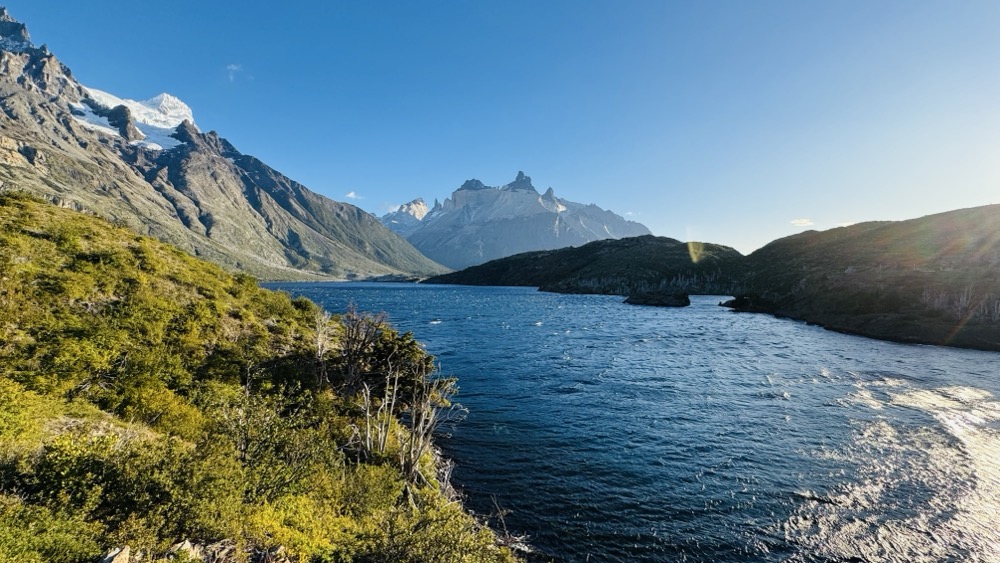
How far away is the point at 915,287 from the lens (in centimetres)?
10325

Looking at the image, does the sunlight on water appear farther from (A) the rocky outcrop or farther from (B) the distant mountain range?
(A) the rocky outcrop

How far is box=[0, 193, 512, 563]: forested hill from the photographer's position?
10508 mm

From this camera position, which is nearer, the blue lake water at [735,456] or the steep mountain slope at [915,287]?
the blue lake water at [735,456]

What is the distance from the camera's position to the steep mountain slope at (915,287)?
276 feet

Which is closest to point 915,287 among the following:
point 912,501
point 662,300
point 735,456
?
point 662,300

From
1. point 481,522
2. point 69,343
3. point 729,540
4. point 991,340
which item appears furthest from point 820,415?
point 991,340

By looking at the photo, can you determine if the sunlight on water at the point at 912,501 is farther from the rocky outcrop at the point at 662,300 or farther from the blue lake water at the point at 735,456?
the rocky outcrop at the point at 662,300

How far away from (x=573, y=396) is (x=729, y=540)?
23.8 metres

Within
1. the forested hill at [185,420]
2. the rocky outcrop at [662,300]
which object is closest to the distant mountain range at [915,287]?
the rocky outcrop at [662,300]

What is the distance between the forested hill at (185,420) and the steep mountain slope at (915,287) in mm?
105131

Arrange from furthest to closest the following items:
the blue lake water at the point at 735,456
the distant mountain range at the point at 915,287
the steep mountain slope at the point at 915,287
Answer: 1. the steep mountain slope at the point at 915,287
2. the distant mountain range at the point at 915,287
3. the blue lake water at the point at 735,456

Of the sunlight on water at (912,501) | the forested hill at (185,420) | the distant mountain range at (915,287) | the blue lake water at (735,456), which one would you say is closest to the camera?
the forested hill at (185,420)

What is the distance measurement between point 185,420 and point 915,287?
144m

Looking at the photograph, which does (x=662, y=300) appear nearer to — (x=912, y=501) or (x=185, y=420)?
(x=912, y=501)
